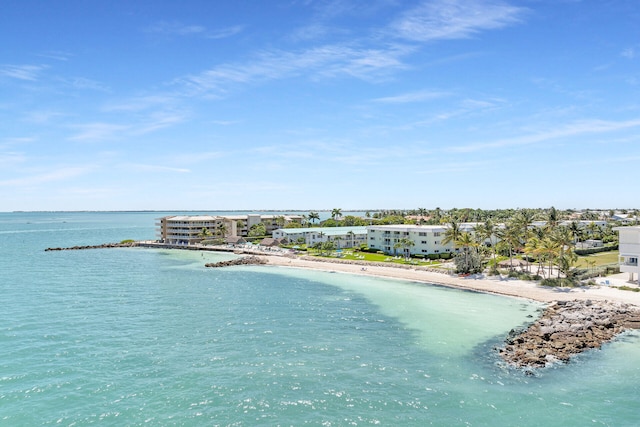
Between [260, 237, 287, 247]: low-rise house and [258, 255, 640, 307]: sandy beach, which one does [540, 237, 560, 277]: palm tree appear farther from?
[260, 237, 287, 247]: low-rise house

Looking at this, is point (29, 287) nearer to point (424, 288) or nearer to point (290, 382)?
point (290, 382)

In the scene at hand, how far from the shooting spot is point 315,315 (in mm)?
52156

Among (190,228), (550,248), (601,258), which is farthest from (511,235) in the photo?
(190,228)

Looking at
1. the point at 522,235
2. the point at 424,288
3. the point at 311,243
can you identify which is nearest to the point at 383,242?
the point at 311,243

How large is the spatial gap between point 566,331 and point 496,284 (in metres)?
25.8

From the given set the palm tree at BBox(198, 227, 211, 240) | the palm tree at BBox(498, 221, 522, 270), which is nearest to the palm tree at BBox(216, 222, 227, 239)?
the palm tree at BBox(198, 227, 211, 240)

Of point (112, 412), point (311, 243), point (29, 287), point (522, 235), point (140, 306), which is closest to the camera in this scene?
point (112, 412)

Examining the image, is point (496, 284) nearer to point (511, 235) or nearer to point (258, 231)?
point (511, 235)

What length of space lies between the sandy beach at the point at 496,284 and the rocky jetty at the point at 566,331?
517 cm

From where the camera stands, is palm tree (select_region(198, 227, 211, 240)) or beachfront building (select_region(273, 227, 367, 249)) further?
palm tree (select_region(198, 227, 211, 240))

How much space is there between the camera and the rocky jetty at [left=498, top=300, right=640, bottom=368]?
37.6 meters

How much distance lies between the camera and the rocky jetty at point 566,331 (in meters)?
37.6

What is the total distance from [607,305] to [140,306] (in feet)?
189

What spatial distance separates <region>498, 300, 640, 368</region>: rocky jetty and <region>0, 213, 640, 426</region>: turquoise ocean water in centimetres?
144
